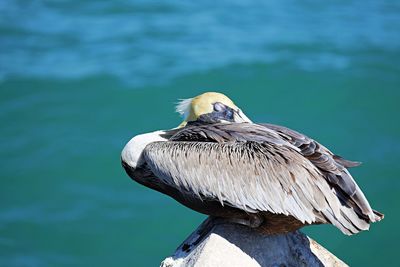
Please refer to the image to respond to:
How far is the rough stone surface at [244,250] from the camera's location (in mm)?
4504

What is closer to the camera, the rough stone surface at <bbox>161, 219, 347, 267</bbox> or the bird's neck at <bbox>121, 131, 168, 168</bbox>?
the rough stone surface at <bbox>161, 219, 347, 267</bbox>

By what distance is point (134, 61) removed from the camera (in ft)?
39.7

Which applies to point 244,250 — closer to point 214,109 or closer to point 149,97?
point 214,109

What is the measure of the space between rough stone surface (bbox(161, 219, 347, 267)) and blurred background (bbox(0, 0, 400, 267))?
157 inches

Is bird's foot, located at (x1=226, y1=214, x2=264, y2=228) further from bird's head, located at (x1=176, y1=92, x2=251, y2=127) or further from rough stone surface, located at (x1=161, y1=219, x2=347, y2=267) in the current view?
bird's head, located at (x1=176, y1=92, x2=251, y2=127)

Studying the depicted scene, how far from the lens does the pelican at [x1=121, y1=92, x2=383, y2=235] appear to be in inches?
175

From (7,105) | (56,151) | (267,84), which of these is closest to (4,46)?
(7,105)

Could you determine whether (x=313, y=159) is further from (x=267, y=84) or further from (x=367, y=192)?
(x=267, y=84)

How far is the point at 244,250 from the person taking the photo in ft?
15.1

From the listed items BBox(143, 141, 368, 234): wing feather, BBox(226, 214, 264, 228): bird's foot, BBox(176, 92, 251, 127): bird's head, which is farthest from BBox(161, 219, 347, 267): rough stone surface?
BBox(176, 92, 251, 127): bird's head

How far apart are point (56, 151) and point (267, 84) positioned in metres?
3.25

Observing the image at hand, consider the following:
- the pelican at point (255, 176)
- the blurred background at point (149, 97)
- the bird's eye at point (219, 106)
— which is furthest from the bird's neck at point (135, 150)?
the blurred background at point (149, 97)

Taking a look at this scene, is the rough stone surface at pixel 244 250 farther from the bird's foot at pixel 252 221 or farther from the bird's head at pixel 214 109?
the bird's head at pixel 214 109

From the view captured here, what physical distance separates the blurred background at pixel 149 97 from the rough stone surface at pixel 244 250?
4000 mm
